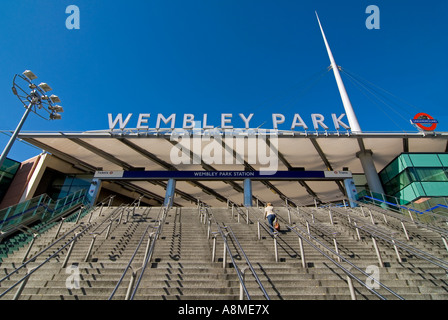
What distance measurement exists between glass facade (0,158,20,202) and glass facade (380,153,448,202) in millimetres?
31842

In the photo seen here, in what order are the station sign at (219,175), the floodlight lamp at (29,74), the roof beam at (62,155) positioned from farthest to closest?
1. the station sign at (219,175)
2. the roof beam at (62,155)
3. the floodlight lamp at (29,74)

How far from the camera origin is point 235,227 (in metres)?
9.51

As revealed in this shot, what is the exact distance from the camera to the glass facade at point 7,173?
18422 mm

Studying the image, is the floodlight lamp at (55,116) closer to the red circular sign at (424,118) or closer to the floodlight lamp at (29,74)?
the floodlight lamp at (29,74)

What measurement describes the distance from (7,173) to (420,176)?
108 feet

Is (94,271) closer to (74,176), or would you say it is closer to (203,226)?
(203,226)

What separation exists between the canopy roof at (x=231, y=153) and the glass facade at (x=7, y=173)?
397 cm

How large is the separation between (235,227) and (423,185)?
1385cm

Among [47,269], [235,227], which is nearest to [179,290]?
[47,269]

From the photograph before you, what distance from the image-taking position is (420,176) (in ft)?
48.8

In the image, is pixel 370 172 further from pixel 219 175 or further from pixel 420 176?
pixel 219 175

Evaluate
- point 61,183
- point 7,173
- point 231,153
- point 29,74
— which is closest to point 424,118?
point 231,153

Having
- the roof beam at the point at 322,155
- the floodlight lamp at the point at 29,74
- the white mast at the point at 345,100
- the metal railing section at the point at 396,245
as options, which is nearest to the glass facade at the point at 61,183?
the floodlight lamp at the point at 29,74
